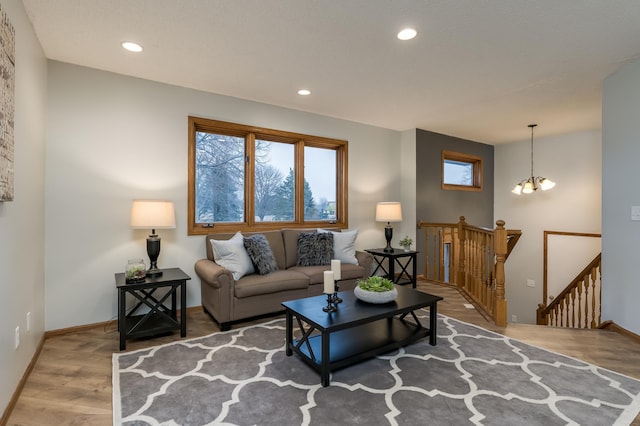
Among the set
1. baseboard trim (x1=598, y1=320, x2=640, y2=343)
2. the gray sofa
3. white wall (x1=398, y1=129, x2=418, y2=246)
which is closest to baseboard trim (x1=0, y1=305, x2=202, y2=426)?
the gray sofa

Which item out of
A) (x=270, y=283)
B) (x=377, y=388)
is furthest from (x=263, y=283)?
(x=377, y=388)

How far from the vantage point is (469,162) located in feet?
21.5

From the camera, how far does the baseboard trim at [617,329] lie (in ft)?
9.59

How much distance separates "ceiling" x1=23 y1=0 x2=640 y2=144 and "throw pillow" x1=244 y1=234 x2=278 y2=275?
172cm

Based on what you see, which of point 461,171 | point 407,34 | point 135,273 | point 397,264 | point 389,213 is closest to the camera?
point 407,34

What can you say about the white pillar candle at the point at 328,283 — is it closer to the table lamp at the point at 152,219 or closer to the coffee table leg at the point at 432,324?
the coffee table leg at the point at 432,324

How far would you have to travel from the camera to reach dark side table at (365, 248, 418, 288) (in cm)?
467

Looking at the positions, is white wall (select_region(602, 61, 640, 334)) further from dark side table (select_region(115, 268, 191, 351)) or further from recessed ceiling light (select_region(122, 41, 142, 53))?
recessed ceiling light (select_region(122, 41, 142, 53))

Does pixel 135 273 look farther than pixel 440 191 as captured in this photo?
No

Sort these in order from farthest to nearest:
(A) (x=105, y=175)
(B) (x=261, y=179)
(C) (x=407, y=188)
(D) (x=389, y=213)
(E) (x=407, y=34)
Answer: (C) (x=407, y=188) → (D) (x=389, y=213) → (B) (x=261, y=179) → (A) (x=105, y=175) → (E) (x=407, y=34)

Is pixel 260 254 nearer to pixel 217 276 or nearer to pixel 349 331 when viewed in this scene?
pixel 217 276

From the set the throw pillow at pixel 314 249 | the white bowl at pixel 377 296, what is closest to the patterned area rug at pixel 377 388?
the white bowl at pixel 377 296

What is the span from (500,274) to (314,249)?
2.05 metres

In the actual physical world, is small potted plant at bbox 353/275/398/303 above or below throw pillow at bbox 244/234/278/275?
below
